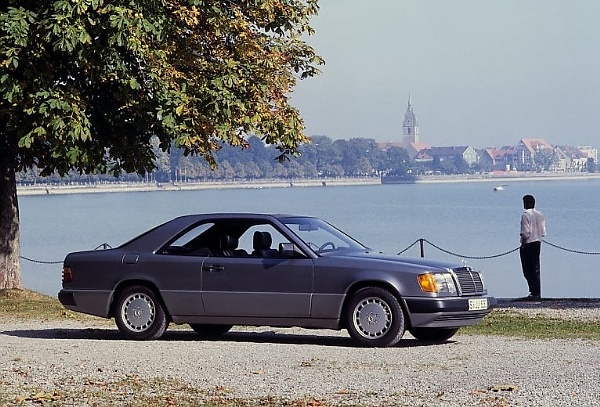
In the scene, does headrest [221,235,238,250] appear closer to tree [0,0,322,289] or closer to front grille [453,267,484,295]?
front grille [453,267,484,295]

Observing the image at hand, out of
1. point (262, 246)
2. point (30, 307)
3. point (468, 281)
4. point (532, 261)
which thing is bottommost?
point (30, 307)

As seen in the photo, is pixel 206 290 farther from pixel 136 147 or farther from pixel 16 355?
pixel 136 147

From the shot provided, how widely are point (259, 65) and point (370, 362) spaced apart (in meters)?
11.5

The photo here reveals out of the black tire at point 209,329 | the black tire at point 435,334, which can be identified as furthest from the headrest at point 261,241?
the black tire at point 435,334

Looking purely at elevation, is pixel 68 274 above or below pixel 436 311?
above

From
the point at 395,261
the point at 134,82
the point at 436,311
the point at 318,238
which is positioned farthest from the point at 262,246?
the point at 134,82

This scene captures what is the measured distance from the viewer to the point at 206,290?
611 inches

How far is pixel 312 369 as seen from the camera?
12.4 meters

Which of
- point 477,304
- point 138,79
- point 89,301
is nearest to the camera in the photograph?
point 477,304

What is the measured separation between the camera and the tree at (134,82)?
2022 centimetres

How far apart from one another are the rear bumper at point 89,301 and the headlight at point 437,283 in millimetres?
3886

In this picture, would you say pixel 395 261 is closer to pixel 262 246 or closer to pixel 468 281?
pixel 468 281

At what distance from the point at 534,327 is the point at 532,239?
603cm

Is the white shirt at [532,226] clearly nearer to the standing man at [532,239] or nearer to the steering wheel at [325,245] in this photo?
the standing man at [532,239]
